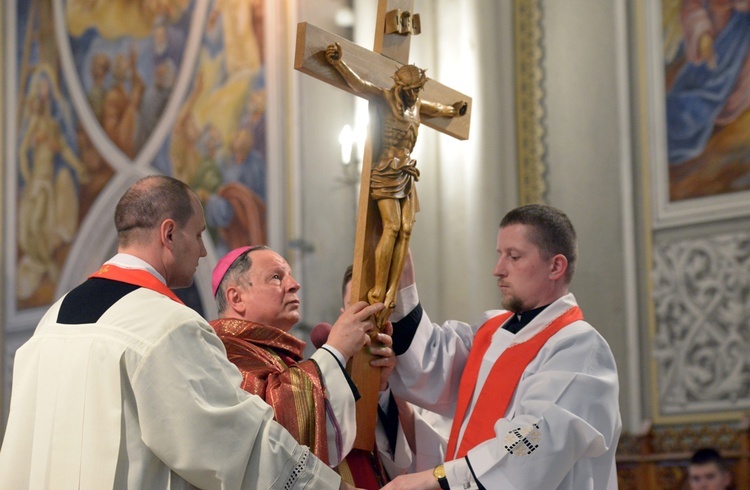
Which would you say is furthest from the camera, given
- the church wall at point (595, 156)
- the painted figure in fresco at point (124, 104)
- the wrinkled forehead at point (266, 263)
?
the painted figure in fresco at point (124, 104)

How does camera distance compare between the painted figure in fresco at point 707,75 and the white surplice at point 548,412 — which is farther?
the painted figure in fresco at point 707,75

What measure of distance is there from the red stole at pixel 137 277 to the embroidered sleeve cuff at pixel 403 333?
87 centimetres

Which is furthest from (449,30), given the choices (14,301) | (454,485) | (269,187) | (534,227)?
(14,301)

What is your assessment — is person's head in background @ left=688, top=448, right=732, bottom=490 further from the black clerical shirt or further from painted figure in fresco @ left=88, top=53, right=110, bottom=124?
painted figure in fresco @ left=88, top=53, right=110, bottom=124

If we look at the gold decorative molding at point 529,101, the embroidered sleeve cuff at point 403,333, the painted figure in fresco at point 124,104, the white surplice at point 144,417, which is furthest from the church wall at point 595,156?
the painted figure in fresco at point 124,104

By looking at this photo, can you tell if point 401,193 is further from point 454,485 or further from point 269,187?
point 269,187

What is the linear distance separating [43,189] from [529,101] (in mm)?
5488

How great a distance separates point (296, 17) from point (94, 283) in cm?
530

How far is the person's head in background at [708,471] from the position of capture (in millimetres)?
5598

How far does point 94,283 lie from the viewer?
3.31 meters

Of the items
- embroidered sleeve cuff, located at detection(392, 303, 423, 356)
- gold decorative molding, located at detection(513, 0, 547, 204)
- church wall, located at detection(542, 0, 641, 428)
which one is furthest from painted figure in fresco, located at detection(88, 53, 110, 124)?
embroidered sleeve cuff, located at detection(392, 303, 423, 356)

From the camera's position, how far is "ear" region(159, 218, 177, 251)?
330 centimetres

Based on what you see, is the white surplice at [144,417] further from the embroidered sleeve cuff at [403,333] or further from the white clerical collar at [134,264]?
Result: the embroidered sleeve cuff at [403,333]

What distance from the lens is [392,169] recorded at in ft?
12.1
